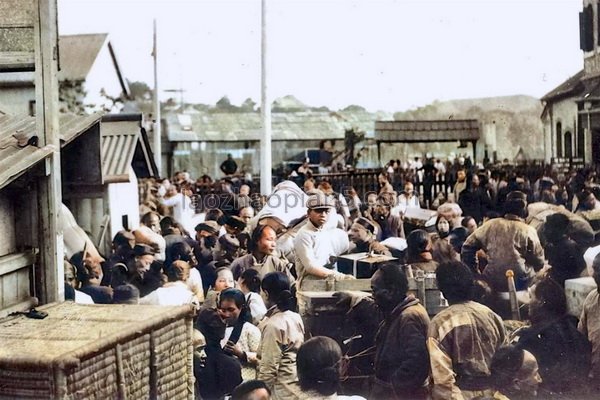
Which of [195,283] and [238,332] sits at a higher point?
[195,283]

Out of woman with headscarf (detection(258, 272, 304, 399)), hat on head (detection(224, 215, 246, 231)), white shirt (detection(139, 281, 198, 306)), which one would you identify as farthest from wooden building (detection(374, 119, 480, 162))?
white shirt (detection(139, 281, 198, 306))

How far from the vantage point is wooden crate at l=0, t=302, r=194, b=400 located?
2693 millimetres

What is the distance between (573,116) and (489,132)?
2.54ft

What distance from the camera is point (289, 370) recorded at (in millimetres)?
4395

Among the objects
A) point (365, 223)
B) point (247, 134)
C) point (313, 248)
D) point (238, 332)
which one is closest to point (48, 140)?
point (238, 332)

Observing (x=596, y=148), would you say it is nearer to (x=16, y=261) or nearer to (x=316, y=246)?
(x=316, y=246)

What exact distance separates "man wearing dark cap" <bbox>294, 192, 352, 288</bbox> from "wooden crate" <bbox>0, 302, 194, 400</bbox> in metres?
1.56

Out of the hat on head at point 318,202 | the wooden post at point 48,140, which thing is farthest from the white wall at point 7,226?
the hat on head at point 318,202

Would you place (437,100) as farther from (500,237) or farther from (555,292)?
(555,292)

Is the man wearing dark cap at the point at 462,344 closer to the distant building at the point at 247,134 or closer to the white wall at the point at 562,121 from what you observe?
the white wall at the point at 562,121

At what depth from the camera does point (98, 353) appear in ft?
9.20

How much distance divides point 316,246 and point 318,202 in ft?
1.15

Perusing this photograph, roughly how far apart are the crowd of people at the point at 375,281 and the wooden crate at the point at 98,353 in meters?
0.85

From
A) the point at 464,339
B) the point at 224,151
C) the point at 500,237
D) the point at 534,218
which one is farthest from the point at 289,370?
the point at 224,151
